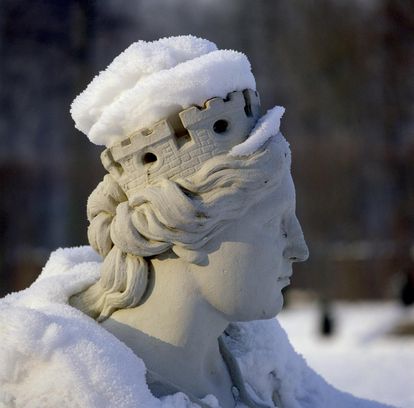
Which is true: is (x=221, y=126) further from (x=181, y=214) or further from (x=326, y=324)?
(x=326, y=324)

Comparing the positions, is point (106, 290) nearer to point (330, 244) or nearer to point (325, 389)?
point (325, 389)

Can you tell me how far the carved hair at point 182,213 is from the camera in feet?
9.70

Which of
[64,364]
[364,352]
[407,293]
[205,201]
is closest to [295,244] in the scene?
[205,201]

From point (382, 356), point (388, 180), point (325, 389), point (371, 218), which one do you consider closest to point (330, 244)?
point (388, 180)

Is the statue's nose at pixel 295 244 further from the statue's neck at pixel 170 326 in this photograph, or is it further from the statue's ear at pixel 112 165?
the statue's ear at pixel 112 165

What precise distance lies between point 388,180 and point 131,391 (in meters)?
22.3

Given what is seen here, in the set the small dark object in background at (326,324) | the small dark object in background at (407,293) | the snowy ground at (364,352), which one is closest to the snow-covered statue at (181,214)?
the snowy ground at (364,352)

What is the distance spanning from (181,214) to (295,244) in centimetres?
36

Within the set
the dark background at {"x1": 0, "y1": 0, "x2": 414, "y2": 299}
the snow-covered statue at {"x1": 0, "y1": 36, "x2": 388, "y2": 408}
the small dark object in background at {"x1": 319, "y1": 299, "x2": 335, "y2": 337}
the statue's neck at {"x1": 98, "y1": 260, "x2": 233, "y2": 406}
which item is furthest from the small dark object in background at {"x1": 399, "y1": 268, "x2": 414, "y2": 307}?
the statue's neck at {"x1": 98, "y1": 260, "x2": 233, "y2": 406}

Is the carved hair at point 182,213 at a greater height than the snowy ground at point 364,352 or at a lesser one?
lesser

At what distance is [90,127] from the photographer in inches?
123

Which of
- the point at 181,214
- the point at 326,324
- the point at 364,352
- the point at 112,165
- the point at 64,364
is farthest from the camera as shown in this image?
the point at 326,324

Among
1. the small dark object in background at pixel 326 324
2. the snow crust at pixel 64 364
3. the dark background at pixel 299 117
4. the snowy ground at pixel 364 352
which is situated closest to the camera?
the snow crust at pixel 64 364

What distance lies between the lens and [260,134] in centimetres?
299
